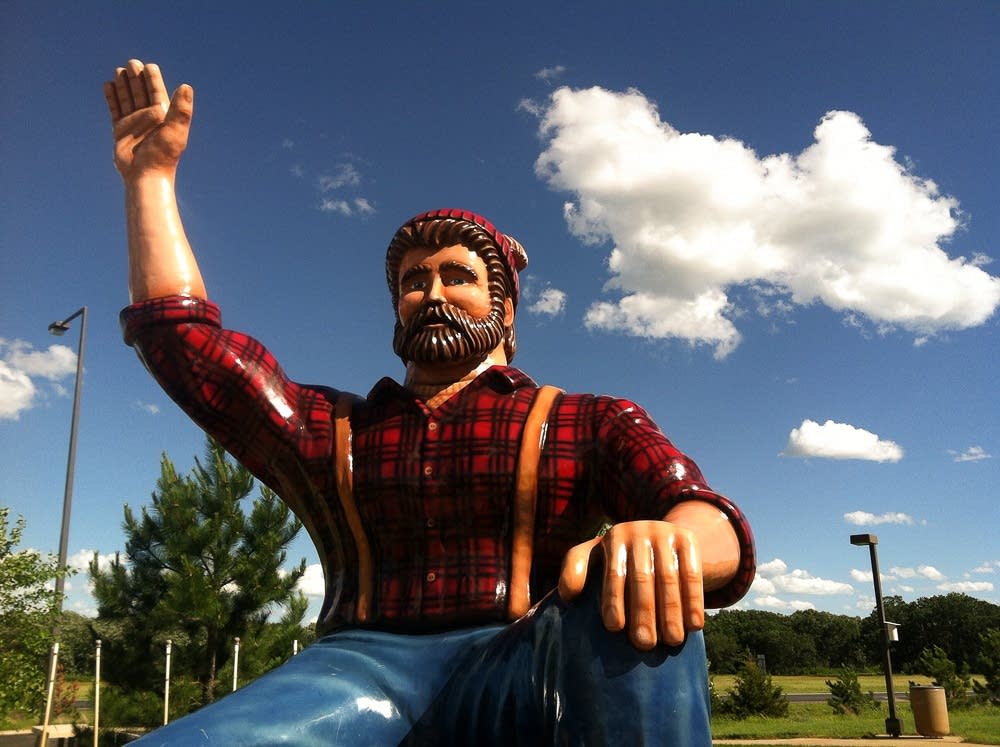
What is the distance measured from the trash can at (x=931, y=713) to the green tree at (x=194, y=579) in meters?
8.51

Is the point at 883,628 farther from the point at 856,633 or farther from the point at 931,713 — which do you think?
the point at 856,633

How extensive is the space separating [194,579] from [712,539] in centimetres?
1022

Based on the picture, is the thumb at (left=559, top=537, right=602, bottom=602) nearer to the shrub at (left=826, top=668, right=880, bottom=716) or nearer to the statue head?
the statue head

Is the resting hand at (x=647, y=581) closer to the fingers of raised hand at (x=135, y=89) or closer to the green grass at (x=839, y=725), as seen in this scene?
the fingers of raised hand at (x=135, y=89)

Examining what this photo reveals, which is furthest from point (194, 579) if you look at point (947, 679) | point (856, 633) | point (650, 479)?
point (856, 633)

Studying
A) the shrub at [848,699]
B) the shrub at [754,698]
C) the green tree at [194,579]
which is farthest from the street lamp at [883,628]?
the green tree at [194,579]

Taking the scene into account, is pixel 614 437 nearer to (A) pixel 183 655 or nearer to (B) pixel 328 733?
(B) pixel 328 733

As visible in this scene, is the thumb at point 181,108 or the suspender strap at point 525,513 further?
the thumb at point 181,108

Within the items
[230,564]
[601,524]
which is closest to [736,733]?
[230,564]

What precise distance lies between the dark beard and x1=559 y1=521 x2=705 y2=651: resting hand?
0.88 meters

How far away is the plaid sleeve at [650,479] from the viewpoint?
1.50 meters

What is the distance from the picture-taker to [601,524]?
6.27ft

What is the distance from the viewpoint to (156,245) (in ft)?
6.81

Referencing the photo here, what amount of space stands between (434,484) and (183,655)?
9967mm
